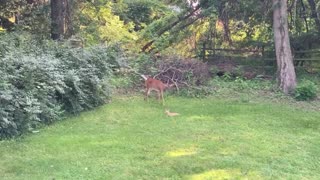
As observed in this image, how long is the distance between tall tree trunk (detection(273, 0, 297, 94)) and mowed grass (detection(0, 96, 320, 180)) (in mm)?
2147

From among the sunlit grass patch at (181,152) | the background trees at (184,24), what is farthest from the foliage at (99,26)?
the sunlit grass patch at (181,152)

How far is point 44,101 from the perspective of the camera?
7496 millimetres

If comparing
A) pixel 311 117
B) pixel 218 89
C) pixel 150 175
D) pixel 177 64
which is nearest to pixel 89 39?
pixel 177 64

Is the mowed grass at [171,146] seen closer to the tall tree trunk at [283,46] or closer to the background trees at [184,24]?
the tall tree trunk at [283,46]

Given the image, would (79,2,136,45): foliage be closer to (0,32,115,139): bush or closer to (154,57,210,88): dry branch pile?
(154,57,210,88): dry branch pile

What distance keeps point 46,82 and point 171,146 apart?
2.64 meters

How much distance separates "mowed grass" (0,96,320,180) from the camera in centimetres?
521

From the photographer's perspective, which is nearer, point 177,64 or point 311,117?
point 311,117

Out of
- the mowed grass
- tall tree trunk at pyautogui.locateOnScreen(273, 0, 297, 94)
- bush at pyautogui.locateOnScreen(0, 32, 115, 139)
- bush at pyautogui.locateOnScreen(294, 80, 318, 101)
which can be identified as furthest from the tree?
bush at pyautogui.locateOnScreen(294, 80, 318, 101)

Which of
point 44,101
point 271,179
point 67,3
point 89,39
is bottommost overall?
point 271,179

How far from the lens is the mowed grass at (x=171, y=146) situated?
205 inches

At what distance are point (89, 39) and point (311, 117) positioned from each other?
8136mm

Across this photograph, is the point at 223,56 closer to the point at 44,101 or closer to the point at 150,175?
the point at 44,101

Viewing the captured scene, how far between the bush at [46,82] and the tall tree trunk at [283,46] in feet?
13.9
